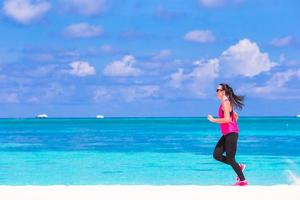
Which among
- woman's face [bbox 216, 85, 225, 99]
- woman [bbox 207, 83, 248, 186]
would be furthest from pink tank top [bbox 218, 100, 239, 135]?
woman's face [bbox 216, 85, 225, 99]

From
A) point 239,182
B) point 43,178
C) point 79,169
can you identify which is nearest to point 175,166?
point 79,169

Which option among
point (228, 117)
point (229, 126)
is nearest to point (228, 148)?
point (229, 126)

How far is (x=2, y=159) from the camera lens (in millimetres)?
29062


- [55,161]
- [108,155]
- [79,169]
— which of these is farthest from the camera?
[108,155]

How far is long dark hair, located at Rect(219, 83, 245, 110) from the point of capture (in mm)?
9828
